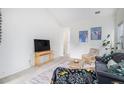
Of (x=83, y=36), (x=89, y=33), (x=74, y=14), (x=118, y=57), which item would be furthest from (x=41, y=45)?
(x=118, y=57)

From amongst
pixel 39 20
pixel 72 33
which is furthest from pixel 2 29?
pixel 72 33

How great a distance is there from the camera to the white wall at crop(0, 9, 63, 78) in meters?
3.19

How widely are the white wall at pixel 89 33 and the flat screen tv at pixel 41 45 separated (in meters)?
1.75

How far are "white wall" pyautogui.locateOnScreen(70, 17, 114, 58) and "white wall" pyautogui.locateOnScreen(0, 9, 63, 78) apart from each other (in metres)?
1.65

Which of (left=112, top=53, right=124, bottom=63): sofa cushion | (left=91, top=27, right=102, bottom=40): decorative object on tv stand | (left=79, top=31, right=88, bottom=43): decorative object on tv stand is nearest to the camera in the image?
(left=112, top=53, right=124, bottom=63): sofa cushion

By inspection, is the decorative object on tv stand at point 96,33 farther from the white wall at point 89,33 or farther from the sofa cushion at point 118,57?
the sofa cushion at point 118,57

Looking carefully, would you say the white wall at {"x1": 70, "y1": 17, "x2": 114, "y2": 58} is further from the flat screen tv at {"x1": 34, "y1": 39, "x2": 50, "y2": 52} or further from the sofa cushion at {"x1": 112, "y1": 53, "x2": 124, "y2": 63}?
the sofa cushion at {"x1": 112, "y1": 53, "x2": 124, "y2": 63}

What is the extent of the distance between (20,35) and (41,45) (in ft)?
3.86

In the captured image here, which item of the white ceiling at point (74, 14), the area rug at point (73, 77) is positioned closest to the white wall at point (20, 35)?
the white ceiling at point (74, 14)

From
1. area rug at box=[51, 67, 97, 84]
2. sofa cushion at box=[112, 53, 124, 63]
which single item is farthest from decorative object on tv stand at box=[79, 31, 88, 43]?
area rug at box=[51, 67, 97, 84]

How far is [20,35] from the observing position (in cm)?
372
